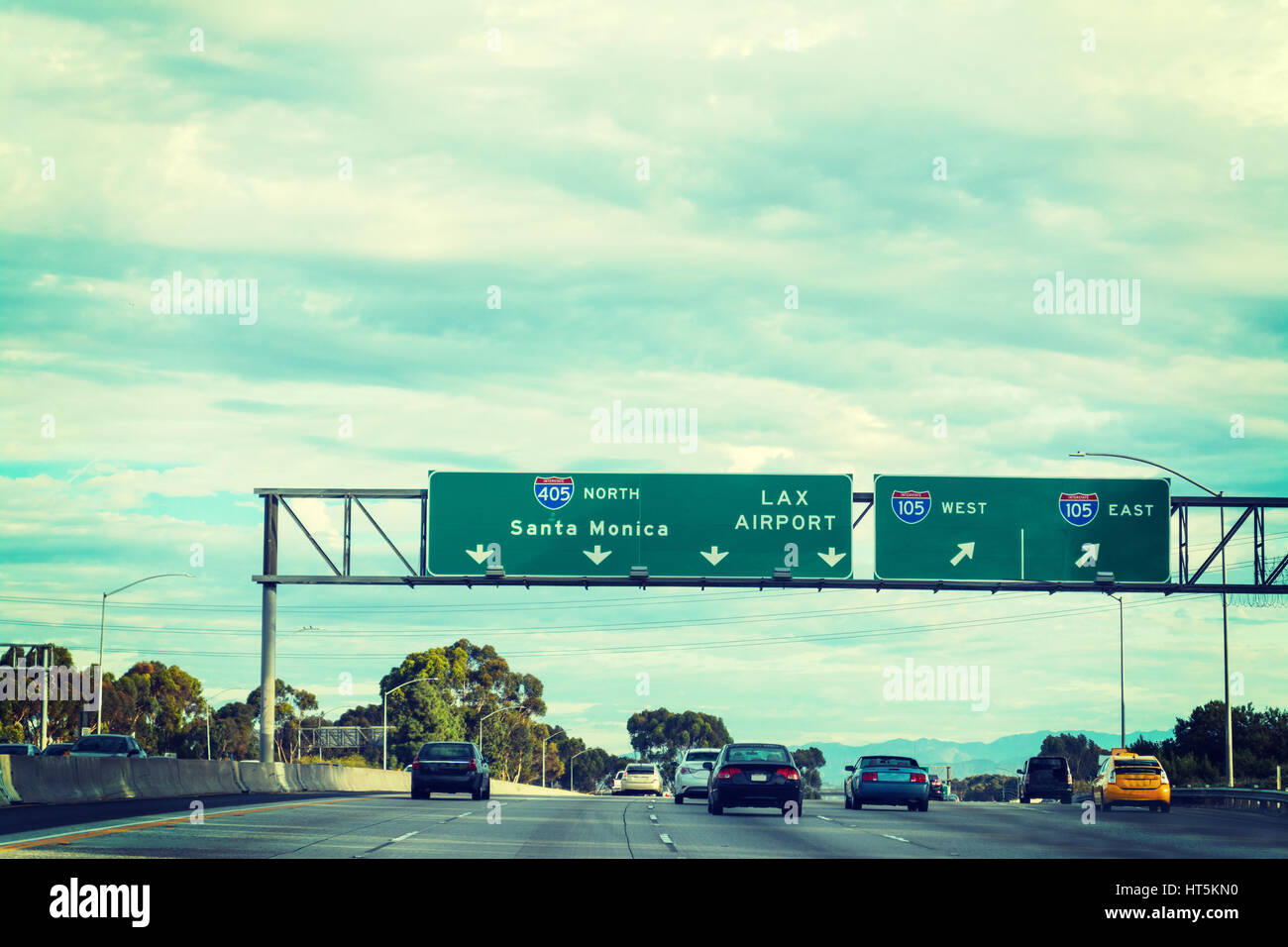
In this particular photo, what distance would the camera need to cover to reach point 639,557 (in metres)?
37.4

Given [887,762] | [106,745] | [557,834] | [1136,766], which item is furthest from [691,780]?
[557,834]

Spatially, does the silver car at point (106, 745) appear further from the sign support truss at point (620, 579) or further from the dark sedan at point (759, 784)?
the dark sedan at point (759, 784)

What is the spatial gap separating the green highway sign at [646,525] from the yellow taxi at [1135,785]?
10.4m

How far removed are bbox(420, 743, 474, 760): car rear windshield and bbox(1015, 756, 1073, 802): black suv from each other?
23.0 metres

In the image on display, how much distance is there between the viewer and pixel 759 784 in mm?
30516

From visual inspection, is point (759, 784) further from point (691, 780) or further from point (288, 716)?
point (288, 716)

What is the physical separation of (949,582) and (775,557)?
451cm

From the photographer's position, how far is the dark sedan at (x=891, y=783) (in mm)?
37406

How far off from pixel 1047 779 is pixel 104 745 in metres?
32.7

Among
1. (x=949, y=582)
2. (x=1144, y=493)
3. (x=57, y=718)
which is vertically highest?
(x=1144, y=493)

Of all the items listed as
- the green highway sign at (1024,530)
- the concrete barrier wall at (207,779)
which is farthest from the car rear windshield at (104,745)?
the green highway sign at (1024,530)

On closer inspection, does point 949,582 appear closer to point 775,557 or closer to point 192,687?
point 775,557
